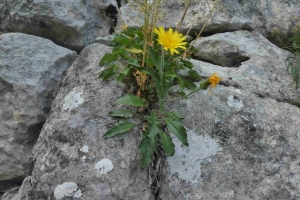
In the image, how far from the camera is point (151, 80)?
2.23 metres

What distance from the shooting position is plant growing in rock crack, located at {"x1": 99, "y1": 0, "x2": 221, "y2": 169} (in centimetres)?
195

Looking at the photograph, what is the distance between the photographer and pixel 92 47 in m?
2.78

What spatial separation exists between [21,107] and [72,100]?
1.87ft

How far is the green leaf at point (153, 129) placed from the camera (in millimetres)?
1912

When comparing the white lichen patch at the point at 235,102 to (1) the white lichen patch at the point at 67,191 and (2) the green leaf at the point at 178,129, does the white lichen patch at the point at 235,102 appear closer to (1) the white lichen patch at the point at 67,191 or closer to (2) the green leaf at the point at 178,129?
(2) the green leaf at the point at 178,129

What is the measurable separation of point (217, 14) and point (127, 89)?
1408mm

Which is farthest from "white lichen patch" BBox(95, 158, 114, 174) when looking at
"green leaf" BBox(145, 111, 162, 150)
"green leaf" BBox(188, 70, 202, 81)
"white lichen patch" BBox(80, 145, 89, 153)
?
"green leaf" BBox(188, 70, 202, 81)

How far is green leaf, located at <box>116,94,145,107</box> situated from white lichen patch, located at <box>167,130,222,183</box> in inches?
14.0

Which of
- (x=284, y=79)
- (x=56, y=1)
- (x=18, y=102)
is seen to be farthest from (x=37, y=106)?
(x=284, y=79)

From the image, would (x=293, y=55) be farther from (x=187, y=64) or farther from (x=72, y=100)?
(x=72, y=100)

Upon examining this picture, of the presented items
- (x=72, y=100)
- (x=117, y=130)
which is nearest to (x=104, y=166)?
(x=117, y=130)

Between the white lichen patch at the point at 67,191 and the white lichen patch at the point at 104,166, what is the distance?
7.0 inches

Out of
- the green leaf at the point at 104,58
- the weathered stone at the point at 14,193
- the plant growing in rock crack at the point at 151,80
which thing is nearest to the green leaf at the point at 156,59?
the plant growing in rock crack at the point at 151,80

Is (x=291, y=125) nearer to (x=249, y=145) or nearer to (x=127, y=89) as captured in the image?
(x=249, y=145)
